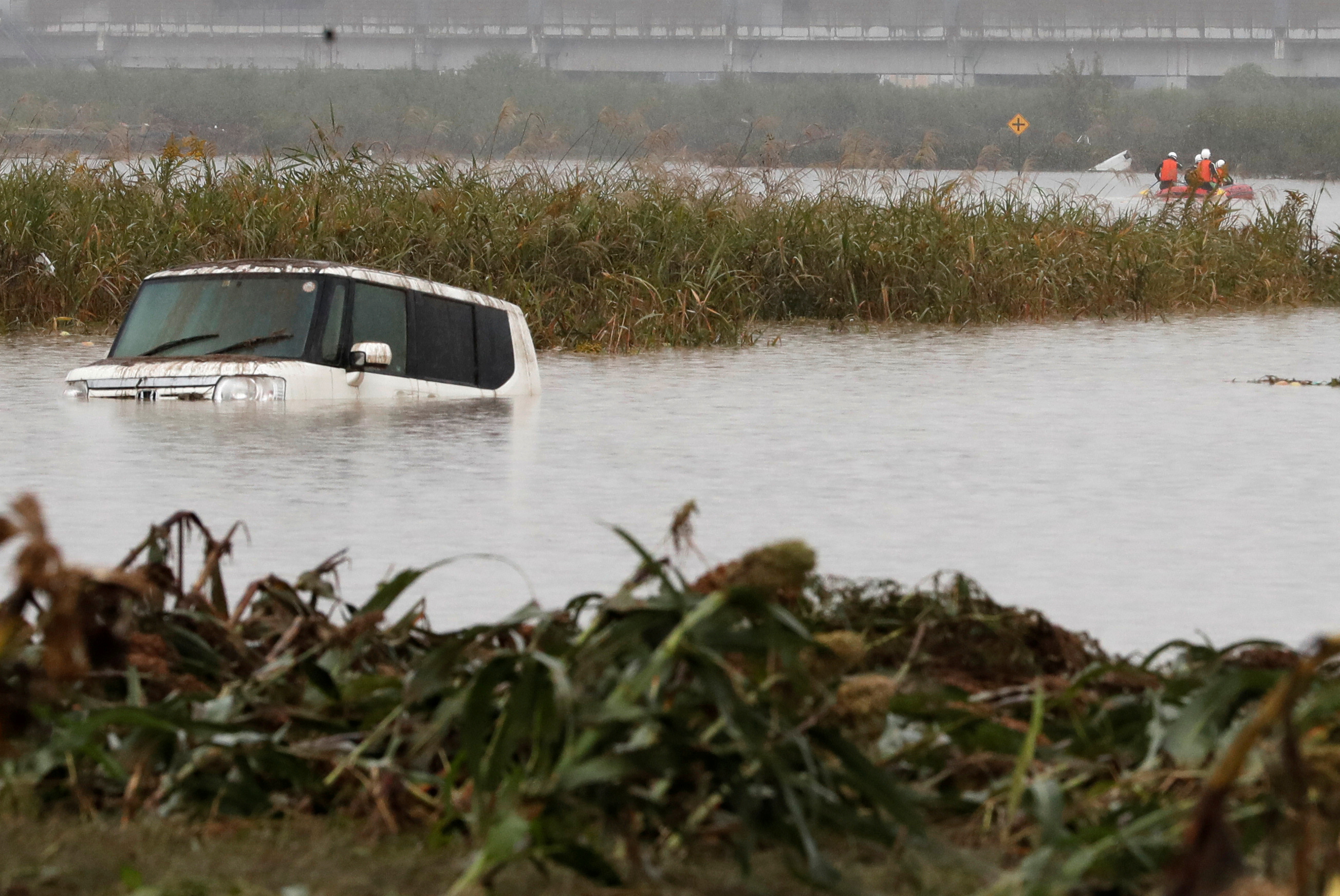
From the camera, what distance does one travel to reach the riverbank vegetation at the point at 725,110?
6731cm

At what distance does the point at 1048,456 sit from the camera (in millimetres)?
10906

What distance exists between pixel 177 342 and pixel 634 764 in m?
9.00

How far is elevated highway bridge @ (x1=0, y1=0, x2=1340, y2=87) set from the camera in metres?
99.4

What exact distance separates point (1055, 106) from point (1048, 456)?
243 ft

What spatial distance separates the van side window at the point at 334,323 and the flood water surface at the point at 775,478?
427 millimetres

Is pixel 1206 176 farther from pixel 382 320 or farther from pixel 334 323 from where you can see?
pixel 334 323

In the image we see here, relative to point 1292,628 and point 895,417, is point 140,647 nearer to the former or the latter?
point 1292,628

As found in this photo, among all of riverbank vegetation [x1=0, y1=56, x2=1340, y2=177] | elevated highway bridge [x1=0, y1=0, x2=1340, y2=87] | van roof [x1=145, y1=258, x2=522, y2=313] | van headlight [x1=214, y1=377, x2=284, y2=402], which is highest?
elevated highway bridge [x1=0, y1=0, x2=1340, y2=87]

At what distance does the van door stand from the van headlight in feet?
2.27

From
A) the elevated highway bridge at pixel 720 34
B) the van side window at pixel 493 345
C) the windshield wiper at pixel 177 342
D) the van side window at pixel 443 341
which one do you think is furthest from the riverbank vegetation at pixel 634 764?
the elevated highway bridge at pixel 720 34

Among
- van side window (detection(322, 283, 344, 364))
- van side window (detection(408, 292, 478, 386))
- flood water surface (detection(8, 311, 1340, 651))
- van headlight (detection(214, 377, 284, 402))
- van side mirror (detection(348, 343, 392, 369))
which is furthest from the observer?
van side window (detection(408, 292, 478, 386))

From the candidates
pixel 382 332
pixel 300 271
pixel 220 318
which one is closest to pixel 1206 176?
pixel 382 332

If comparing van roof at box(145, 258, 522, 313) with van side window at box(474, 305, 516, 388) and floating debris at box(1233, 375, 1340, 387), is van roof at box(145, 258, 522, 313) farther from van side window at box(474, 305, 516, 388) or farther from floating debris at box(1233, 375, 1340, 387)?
floating debris at box(1233, 375, 1340, 387)

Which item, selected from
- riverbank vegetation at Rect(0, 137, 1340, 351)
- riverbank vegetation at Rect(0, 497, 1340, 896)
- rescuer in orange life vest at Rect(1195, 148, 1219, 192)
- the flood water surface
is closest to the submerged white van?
the flood water surface
